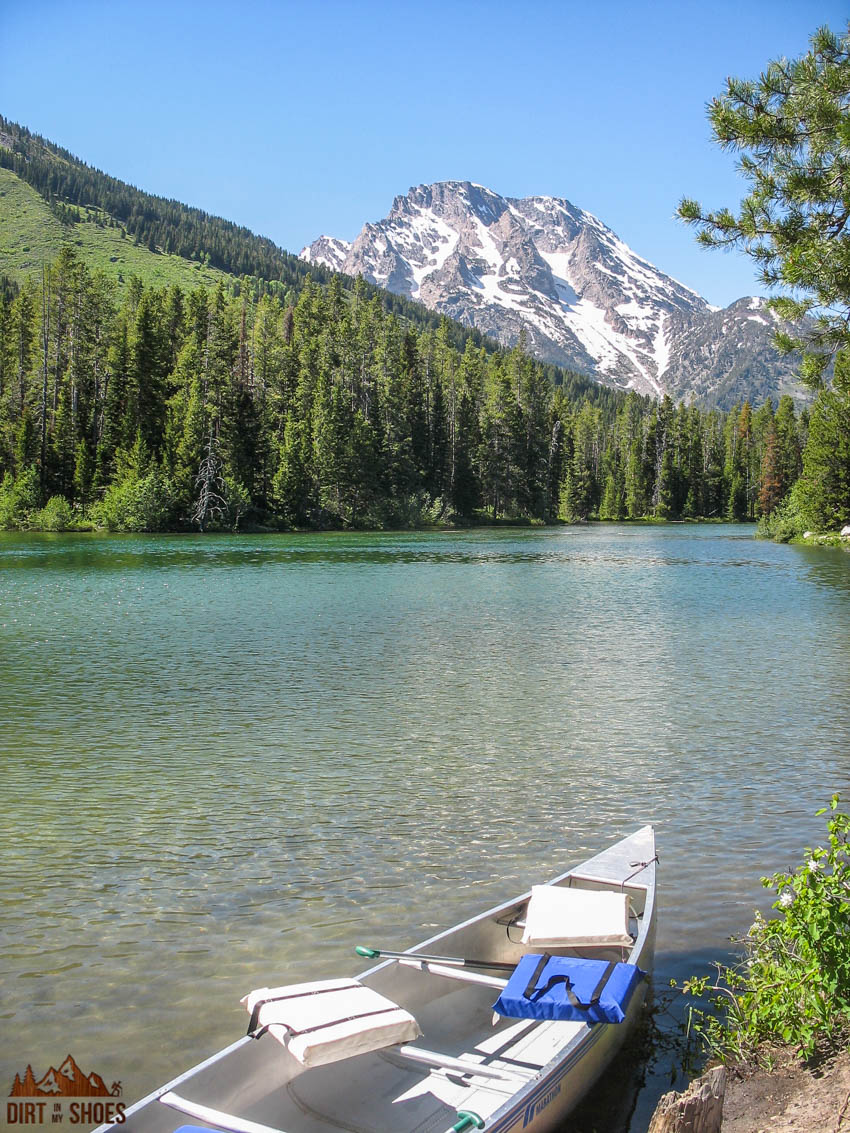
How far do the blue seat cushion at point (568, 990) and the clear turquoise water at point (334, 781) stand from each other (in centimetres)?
79

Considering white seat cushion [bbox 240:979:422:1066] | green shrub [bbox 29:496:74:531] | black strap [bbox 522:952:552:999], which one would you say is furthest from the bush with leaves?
green shrub [bbox 29:496:74:531]

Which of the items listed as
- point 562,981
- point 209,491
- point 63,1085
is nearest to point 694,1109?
point 562,981

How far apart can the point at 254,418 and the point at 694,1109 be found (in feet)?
294

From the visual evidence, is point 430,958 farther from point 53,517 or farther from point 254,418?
point 254,418

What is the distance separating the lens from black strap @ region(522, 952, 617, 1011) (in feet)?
19.7

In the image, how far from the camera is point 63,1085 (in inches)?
245

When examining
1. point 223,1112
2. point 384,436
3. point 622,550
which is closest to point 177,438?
point 384,436

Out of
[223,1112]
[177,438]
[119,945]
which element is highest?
[177,438]

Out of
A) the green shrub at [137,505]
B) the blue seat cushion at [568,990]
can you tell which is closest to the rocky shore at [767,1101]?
the blue seat cushion at [568,990]

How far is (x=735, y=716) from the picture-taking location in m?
17.4

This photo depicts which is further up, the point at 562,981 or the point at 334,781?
Answer: the point at 562,981

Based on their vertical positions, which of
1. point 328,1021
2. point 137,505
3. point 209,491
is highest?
point 209,491

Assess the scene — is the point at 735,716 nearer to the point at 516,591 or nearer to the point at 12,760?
the point at 12,760

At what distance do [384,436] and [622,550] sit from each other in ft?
125
